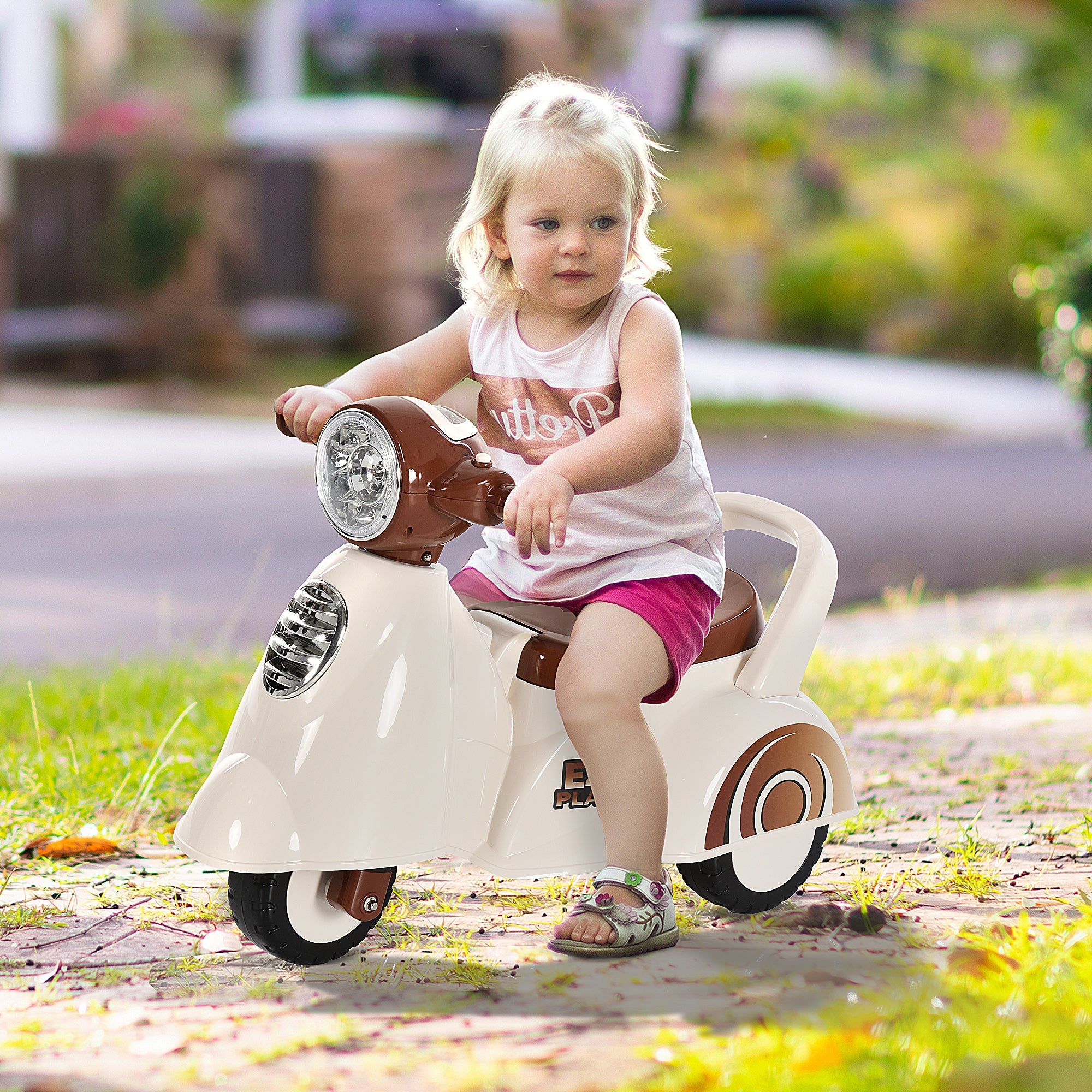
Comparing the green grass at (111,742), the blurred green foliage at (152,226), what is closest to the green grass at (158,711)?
the green grass at (111,742)

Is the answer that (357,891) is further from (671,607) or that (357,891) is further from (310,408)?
(310,408)

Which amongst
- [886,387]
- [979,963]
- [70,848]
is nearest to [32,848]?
[70,848]

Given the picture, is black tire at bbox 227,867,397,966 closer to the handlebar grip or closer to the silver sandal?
the silver sandal

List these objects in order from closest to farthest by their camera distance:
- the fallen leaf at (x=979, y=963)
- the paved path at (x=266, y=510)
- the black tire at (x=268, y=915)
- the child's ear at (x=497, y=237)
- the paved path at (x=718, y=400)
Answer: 1. the fallen leaf at (x=979, y=963)
2. the black tire at (x=268, y=915)
3. the child's ear at (x=497, y=237)
4. the paved path at (x=266, y=510)
5. the paved path at (x=718, y=400)

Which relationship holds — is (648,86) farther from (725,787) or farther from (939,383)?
(725,787)

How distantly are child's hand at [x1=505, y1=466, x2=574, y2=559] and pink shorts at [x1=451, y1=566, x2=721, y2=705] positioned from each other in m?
0.31

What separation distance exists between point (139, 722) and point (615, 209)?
7.51 feet

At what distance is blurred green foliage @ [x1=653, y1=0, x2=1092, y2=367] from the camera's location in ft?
67.7

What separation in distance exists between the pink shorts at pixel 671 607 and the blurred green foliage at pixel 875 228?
597 inches

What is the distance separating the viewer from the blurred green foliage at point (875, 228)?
2062cm

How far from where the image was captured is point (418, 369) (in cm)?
306

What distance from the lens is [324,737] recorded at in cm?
259

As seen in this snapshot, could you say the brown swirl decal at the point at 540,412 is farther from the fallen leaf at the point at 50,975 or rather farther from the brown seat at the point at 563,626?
the fallen leaf at the point at 50,975

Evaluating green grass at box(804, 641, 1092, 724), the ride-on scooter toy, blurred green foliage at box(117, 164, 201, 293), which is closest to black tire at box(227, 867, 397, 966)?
the ride-on scooter toy
